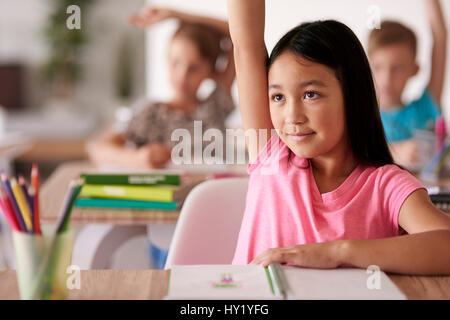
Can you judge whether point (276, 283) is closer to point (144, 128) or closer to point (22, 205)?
point (22, 205)

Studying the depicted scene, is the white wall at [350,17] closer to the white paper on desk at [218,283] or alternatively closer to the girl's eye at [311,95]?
the girl's eye at [311,95]

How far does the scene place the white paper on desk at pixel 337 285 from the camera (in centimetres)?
75

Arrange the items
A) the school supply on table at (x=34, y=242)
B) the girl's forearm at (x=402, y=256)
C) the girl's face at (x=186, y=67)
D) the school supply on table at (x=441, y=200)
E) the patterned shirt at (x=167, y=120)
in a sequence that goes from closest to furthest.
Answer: the school supply on table at (x=34, y=242)
the girl's forearm at (x=402, y=256)
the school supply on table at (x=441, y=200)
the girl's face at (x=186, y=67)
the patterned shirt at (x=167, y=120)

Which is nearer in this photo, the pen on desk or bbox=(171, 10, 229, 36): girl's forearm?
the pen on desk

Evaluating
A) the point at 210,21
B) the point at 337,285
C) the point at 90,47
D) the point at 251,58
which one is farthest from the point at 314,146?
the point at 90,47

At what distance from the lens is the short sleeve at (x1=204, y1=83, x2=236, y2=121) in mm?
2402

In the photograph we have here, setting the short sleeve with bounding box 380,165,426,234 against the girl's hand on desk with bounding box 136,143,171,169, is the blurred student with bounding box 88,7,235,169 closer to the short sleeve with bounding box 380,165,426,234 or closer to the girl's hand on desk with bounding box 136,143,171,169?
the girl's hand on desk with bounding box 136,143,171,169

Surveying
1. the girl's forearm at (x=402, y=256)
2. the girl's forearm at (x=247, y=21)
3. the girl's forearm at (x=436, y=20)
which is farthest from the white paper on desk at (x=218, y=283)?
the girl's forearm at (x=436, y=20)

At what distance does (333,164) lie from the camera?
1.14m

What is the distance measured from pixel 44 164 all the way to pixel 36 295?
5467 millimetres

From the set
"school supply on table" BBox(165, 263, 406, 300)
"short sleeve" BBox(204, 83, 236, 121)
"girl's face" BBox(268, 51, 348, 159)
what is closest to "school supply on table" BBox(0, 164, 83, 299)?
"school supply on table" BBox(165, 263, 406, 300)

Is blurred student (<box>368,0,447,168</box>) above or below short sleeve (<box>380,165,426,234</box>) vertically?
above

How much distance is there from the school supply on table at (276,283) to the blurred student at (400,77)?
5.04 feet

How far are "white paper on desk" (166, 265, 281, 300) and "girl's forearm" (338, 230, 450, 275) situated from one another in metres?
0.14
